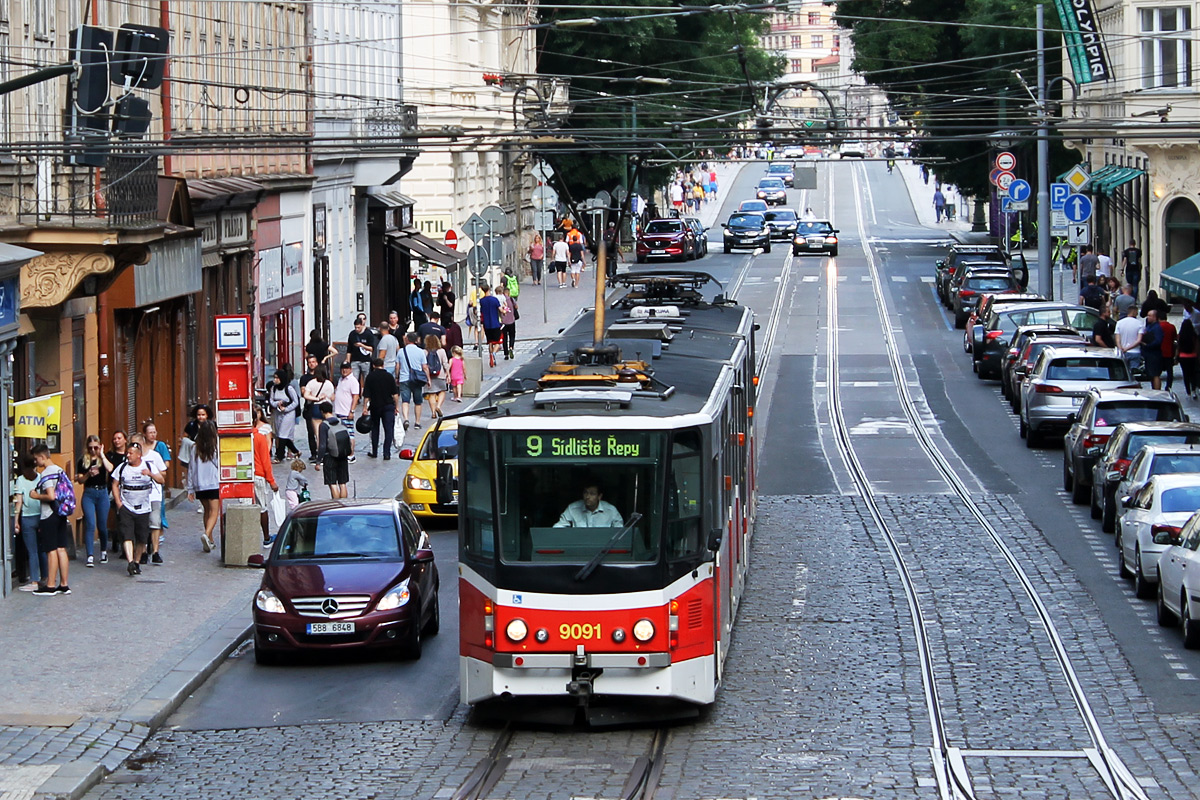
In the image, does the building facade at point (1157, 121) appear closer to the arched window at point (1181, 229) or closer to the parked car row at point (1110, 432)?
the arched window at point (1181, 229)

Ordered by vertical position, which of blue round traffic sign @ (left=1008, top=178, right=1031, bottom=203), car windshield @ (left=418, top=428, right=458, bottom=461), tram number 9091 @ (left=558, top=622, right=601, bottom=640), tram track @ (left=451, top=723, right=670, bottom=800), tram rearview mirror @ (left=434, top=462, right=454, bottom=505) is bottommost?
tram track @ (left=451, top=723, right=670, bottom=800)

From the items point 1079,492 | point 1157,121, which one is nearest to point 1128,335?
point 1079,492

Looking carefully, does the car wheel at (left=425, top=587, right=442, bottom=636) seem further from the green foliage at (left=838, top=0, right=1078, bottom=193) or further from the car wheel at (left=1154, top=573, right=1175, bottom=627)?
the green foliage at (left=838, top=0, right=1078, bottom=193)

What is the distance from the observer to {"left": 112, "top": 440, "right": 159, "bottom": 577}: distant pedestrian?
73.6ft

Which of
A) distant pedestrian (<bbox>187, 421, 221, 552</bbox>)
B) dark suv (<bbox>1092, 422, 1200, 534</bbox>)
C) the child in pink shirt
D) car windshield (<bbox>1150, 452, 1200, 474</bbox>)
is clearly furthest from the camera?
the child in pink shirt

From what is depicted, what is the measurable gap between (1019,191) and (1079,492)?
2928 cm

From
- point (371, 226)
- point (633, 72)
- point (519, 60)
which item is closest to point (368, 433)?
point (371, 226)

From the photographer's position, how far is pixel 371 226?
50438mm

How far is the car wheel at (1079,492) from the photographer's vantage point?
2716 cm

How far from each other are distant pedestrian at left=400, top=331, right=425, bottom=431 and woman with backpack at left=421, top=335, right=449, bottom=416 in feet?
1.14

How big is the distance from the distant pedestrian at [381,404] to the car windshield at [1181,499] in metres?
14.7

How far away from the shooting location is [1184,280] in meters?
36.0

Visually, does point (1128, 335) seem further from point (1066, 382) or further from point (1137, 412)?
point (1137, 412)

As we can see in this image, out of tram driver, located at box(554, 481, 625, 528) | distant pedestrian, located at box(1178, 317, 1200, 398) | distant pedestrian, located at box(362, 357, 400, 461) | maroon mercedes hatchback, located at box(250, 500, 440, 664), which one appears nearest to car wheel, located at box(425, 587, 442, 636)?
maroon mercedes hatchback, located at box(250, 500, 440, 664)
